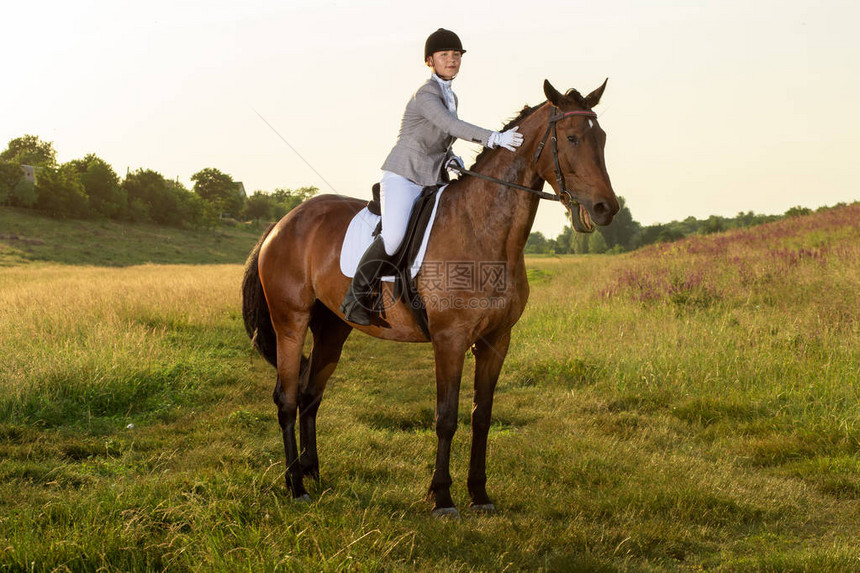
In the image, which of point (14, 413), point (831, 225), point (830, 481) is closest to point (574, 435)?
point (830, 481)

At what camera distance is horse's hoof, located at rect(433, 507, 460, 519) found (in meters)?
4.53

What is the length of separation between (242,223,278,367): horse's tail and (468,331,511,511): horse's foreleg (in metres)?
2.35

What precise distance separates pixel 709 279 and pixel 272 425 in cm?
1058

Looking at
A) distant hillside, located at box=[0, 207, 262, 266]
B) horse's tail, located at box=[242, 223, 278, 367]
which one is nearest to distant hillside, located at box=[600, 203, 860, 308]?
horse's tail, located at box=[242, 223, 278, 367]

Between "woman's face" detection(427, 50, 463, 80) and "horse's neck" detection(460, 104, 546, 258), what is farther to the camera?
"woman's face" detection(427, 50, 463, 80)

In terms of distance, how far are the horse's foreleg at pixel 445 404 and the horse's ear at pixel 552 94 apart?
2038 millimetres

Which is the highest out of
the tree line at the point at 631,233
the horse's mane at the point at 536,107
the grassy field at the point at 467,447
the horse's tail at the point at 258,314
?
the tree line at the point at 631,233

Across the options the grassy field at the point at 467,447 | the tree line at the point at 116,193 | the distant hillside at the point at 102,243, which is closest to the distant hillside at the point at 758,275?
the grassy field at the point at 467,447

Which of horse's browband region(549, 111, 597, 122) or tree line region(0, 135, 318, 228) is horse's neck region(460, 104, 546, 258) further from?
tree line region(0, 135, 318, 228)

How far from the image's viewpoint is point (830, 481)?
204 inches

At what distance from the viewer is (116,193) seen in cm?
6606

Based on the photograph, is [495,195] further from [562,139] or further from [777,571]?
[777,571]

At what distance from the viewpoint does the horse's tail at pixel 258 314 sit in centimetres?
605

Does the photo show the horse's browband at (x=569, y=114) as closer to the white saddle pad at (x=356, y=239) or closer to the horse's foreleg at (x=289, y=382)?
the white saddle pad at (x=356, y=239)
